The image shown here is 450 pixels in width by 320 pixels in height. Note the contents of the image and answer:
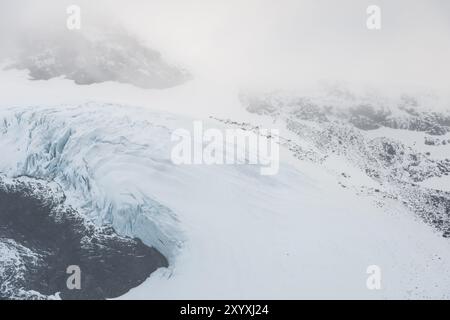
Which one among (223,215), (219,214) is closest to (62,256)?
(219,214)

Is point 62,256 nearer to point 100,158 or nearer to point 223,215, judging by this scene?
point 100,158

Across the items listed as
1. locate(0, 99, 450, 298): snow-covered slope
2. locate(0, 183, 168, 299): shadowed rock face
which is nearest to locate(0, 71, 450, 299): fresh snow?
locate(0, 99, 450, 298): snow-covered slope

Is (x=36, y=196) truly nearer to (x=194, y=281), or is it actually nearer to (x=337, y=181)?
(x=194, y=281)

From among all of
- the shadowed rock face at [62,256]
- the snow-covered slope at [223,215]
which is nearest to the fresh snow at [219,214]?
the snow-covered slope at [223,215]

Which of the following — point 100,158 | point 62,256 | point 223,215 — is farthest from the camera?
point 100,158

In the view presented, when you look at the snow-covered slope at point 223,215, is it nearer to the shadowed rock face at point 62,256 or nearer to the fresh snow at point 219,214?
the fresh snow at point 219,214

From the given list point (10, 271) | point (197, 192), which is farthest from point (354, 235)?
point (10, 271)
